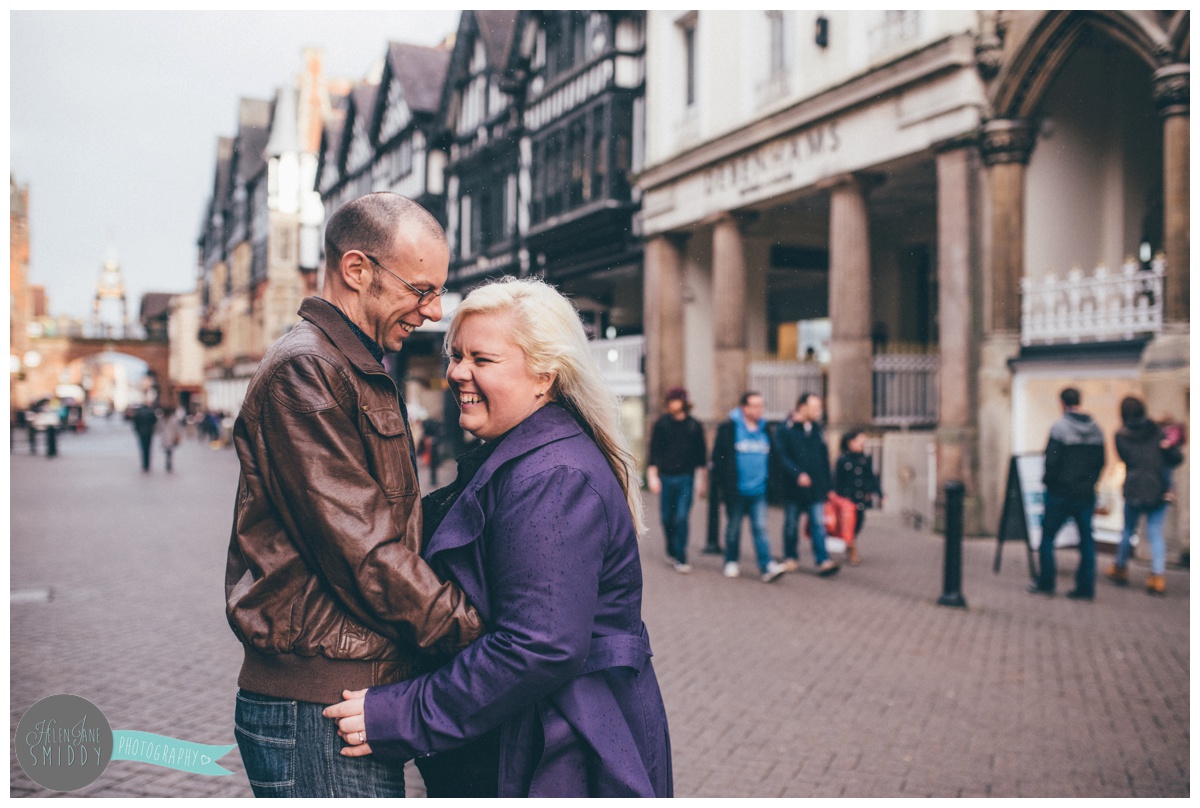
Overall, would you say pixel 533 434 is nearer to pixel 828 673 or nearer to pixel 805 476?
pixel 828 673

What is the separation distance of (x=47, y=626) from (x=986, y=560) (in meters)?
8.21

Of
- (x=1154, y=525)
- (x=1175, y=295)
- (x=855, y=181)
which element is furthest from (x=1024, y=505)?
(x=855, y=181)

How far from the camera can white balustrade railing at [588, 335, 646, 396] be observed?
19500 millimetres

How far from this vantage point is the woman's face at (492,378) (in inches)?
78.9

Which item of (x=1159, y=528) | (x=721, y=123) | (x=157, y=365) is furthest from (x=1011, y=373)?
(x=157, y=365)

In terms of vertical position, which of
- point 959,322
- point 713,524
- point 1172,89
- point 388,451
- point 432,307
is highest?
point 1172,89

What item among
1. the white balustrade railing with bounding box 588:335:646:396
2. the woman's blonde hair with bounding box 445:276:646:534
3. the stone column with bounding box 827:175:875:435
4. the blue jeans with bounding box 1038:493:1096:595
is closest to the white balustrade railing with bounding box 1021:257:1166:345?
the stone column with bounding box 827:175:875:435

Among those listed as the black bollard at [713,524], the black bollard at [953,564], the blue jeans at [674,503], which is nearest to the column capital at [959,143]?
the black bollard at [713,524]

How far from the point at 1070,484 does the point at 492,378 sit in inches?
294

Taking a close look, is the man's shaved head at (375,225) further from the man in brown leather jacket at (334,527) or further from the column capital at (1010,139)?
the column capital at (1010,139)

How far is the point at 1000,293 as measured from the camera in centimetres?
1177

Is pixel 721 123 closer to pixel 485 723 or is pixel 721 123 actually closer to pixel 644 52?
pixel 644 52

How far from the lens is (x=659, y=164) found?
685 inches
